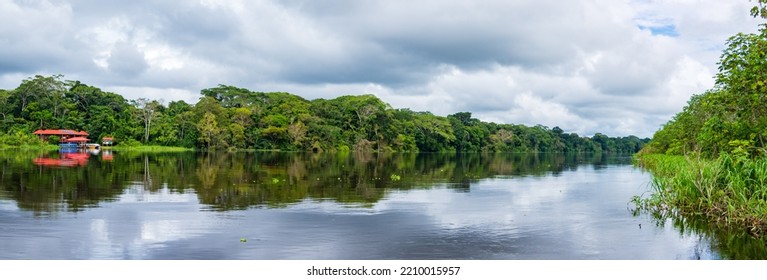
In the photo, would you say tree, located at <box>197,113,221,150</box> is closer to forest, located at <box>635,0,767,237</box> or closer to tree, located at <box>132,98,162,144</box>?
tree, located at <box>132,98,162,144</box>

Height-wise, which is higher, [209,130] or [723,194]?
[209,130]

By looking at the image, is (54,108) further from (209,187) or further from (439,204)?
(439,204)

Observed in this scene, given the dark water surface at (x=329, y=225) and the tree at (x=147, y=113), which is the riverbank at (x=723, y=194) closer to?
the dark water surface at (x=329, y=225)

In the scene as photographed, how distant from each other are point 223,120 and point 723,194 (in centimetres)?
6597

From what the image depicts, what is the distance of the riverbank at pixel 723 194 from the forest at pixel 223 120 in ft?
203

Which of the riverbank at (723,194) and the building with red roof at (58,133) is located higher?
the building with red roof at (58,133)

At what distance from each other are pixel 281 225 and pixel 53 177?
1411 centimetres

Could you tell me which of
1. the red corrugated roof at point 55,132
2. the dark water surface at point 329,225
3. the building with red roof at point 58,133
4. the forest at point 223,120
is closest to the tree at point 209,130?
the forest at point 223,120

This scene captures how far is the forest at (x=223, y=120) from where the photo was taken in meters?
67.2

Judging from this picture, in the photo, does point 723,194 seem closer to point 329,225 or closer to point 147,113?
point 329,225

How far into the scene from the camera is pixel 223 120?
72000 millimetres

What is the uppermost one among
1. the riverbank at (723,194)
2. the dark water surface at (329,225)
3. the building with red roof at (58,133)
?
the building with red roof at (58,133)

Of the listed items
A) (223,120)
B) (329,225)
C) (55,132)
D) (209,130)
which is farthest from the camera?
(223,120)

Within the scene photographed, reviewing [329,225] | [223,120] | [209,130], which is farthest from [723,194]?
[223,120]
